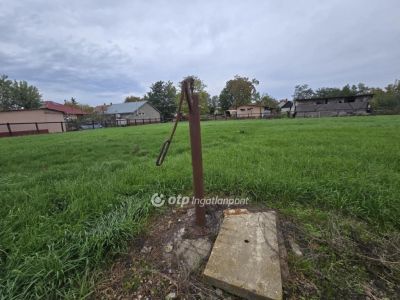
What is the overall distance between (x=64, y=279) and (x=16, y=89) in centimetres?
4964

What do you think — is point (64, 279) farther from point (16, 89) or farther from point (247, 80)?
point (247, 80)

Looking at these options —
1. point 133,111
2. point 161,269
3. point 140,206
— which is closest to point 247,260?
point 161,269

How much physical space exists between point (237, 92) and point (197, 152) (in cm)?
5864

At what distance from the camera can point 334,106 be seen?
1661 inches

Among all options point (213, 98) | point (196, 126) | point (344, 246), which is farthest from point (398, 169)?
point (213, 98)

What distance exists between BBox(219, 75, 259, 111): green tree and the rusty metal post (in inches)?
2231

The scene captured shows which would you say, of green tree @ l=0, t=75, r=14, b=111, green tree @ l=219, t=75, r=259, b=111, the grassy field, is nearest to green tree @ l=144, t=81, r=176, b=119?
green tree @ l=219, t=75, r=259, b=111

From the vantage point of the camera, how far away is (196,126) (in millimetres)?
1712

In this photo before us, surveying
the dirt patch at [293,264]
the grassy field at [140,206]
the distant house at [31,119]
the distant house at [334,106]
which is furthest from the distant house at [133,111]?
the dirt patch at [293,264]

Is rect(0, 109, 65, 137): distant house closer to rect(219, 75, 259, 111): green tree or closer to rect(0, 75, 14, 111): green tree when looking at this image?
rect(0, 75, 14, 111): green tree

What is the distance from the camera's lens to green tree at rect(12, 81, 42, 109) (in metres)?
38.1

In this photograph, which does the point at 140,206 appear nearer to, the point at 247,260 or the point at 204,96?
the point at 247,260

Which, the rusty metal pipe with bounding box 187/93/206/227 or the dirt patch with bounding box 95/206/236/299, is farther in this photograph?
the rusty metal pipe with bounding box 187/93/206/227

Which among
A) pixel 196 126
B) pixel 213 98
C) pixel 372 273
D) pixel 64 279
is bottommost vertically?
pixel 372 273
